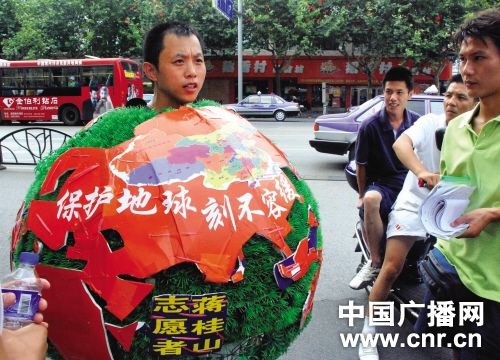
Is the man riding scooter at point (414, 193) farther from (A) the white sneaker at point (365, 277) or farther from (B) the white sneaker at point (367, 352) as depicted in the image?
(A) the white sneaker at point (365, 277)

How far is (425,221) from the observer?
190 centimetres

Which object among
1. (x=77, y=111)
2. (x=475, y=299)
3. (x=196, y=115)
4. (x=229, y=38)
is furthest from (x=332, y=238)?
(x=229, y=38)

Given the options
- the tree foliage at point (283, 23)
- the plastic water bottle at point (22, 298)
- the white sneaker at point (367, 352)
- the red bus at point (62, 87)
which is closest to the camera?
the plastic water bottle at point (22, 298)

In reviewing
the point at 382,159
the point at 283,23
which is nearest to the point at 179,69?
the point at 382,159

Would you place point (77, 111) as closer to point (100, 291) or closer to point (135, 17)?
point (135, 17)

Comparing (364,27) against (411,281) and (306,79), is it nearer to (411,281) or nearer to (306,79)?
(306,79)

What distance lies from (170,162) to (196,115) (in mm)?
251

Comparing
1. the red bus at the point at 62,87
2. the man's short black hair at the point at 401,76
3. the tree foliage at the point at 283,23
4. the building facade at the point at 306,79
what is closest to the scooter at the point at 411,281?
the man's short black hair at the point at 401,76

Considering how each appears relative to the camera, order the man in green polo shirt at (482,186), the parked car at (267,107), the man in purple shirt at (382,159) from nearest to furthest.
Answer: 1. the man in green polo shirt at (482,186)
2. the man in purple shirt at (382,159)
3. the parked car at (267,107)

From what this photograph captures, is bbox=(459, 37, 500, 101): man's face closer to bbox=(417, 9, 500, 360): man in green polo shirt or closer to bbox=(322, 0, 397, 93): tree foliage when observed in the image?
bbox=(417, 9, 500, 360): man in green polo shirt

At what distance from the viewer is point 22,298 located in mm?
1382

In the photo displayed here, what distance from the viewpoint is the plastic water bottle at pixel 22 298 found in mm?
1364

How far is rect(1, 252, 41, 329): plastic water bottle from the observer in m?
1.36

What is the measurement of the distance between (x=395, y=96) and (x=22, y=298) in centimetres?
259
